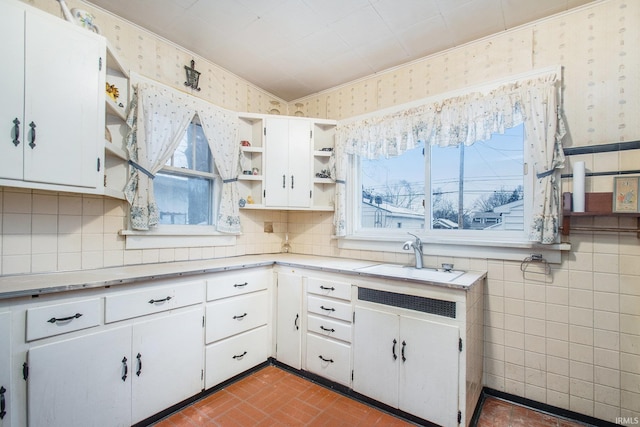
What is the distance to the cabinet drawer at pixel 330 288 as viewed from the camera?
2156mm


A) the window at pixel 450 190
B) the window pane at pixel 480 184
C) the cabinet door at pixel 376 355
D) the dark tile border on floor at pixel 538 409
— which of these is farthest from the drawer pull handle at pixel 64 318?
the window pane at pixel 480 184

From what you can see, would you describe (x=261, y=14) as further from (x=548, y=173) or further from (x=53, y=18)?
(x=548, y=173)

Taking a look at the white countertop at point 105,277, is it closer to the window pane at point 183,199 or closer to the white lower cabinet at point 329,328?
the white lower cabinet at point 329,328

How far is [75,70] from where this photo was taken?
1.58 meters

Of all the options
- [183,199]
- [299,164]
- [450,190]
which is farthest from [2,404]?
[450,190]

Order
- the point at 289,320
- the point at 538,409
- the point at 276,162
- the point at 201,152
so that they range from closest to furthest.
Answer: the point at 538,409 → the point at 289,320 → the point at 201,152 → the point at 276,162

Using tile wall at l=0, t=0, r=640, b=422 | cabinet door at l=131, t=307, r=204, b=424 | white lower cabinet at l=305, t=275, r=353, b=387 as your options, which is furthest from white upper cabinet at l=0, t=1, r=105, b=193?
white lower cabinet at l=305, t=275, r=353, b=387

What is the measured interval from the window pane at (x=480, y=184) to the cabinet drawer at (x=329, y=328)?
1186 millimetres

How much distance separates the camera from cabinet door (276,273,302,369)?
7.85ft

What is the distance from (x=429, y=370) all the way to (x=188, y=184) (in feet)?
7.93

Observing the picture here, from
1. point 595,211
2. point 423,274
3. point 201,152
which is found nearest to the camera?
point 595,211

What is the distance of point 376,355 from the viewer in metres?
1.97

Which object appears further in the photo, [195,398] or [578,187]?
[195,398]

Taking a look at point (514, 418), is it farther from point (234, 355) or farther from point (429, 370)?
point (234, 355)
